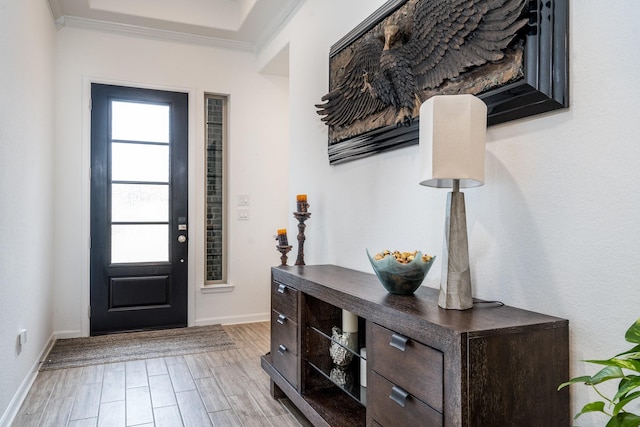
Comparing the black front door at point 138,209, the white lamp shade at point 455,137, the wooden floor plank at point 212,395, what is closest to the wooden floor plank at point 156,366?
the wooden floor plank at point 212,395

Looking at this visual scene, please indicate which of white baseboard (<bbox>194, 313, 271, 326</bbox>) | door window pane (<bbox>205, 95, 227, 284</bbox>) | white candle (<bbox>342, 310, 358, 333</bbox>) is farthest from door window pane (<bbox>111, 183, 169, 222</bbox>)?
white candle (<bbox>342, 310, 358, 333</bbox>)

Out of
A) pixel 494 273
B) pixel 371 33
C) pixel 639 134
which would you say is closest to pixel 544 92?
pixel 639 134

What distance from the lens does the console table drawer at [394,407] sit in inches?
51.5

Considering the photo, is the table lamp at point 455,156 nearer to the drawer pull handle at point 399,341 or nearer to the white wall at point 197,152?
the drawer pull handle at point 399,341

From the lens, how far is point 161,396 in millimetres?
2627

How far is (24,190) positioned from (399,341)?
2.47m

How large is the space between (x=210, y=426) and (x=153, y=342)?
1.70 metres

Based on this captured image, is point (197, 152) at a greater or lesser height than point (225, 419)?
greater

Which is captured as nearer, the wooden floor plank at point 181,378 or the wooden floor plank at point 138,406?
the wooden floor plank at point 138,406

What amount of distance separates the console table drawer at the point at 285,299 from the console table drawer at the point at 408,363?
73cm

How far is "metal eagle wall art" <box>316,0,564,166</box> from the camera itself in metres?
1.53

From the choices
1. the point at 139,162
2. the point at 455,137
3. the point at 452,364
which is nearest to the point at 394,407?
the point at 452,364

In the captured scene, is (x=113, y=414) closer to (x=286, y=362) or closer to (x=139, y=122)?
(x=286, y=362)

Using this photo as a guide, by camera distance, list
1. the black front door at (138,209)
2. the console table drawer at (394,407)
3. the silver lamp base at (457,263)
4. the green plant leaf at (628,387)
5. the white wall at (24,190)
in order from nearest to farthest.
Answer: the green plant leaf at (628,387) → the console table drawer at (394,407) → the silver lamp base at (457,263) → the white wall at (24,190) → the black front door at (138,209)
